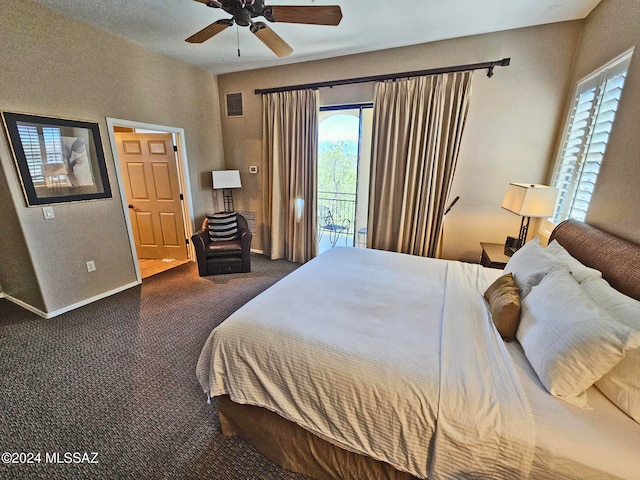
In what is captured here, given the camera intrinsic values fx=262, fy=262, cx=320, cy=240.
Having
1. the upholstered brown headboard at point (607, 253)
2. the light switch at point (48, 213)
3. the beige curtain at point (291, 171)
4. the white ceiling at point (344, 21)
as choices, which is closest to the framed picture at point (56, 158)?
the light switch at point (48, 213)

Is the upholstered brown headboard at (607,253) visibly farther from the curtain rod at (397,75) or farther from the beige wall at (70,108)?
the beige wall at (70,108)

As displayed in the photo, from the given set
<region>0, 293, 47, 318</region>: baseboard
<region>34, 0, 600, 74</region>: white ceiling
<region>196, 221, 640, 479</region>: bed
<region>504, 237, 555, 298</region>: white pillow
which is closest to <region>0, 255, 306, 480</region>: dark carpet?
<region>0, 293, 47, 318</region>: baseboard

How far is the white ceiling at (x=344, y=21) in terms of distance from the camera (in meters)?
2.32

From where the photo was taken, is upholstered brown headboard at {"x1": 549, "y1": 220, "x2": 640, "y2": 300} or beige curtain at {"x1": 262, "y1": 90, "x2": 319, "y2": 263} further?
beige curtain at {"x1": 262, "y1": 90, "x2": 319, "y2": 263}

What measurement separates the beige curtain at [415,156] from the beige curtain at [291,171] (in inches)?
36.0

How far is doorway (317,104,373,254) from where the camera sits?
3.89 m

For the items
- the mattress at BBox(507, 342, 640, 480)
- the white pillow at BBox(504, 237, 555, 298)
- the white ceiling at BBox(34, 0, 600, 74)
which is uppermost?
the white ceiling at BBox(34, 0, 600, 74)

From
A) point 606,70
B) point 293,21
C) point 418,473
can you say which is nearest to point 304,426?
point 418,473

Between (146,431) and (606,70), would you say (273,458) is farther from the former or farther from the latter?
(606,70)

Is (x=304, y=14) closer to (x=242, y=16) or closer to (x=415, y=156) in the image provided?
(x=242, y=16)

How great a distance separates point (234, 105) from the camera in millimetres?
4250

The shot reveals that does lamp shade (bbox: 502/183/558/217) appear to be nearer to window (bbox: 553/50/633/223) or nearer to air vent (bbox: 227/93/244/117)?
window (bbox: 553/50/633/223)

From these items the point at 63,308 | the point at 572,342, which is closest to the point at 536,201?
the point at 572,342

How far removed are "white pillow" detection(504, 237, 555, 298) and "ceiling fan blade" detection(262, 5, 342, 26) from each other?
2084 millimetres
